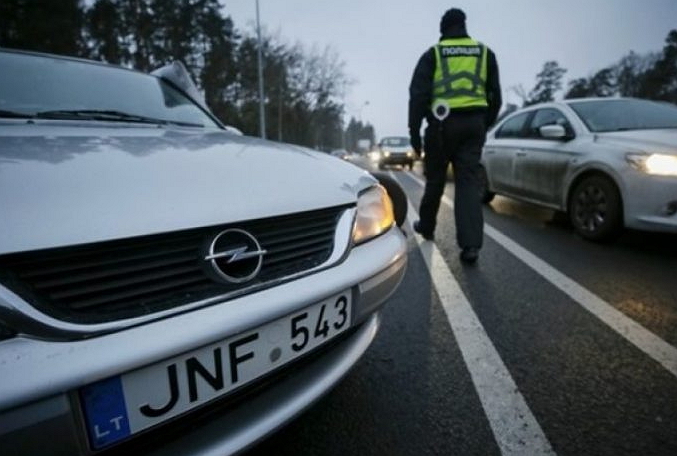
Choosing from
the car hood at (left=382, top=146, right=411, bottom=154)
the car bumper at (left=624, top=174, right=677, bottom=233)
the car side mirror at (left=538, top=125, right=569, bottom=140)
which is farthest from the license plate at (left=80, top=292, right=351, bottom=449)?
the car hood at (left=382, top=146, right=411, bottom=154)

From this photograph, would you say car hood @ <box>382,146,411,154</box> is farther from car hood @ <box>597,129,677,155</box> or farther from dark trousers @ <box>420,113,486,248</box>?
dark trousers @ <box>420,113,486,248</box>

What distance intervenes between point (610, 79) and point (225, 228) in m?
74.3

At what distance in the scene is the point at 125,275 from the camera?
3.02 ft

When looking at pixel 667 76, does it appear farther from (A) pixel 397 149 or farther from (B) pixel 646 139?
(B) pixel 646 139

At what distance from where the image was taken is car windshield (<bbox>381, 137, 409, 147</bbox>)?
A: 826 inches

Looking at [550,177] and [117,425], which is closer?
[117,425]

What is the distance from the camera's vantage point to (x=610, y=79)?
60.5 metres

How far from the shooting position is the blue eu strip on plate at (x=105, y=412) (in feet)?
2.60

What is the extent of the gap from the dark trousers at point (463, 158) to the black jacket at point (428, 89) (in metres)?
0.09

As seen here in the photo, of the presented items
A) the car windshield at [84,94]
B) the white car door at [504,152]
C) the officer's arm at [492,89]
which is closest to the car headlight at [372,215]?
the car windshield at [84,94]

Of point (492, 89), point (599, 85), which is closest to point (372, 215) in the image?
point (492, 89)

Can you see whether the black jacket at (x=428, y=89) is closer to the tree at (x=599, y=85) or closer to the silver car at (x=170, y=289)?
the silver car at (x=170, y=289)

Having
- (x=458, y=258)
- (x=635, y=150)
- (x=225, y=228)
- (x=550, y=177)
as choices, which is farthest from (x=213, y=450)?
(x=550, y=177)

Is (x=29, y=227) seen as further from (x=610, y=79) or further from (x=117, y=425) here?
(x=610, y=79)
